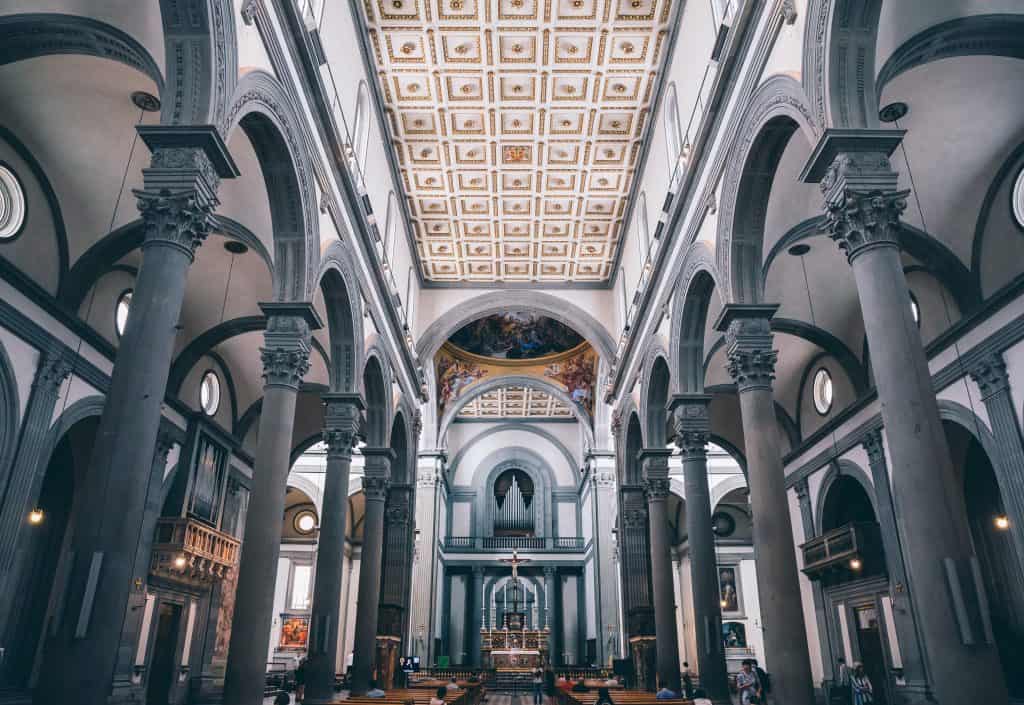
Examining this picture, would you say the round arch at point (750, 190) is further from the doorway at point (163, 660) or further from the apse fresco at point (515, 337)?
the apse fresco at point (515, 337)

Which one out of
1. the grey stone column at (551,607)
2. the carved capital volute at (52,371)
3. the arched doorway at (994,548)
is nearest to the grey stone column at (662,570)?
the arched doorway at (994,548)

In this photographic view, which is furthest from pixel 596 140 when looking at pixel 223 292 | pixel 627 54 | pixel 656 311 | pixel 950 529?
pixel 950 529

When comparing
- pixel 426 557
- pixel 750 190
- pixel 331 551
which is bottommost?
pixel 331 551

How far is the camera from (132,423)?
20.9 feet

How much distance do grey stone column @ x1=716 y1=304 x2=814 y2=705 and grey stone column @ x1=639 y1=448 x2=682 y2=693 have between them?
673cm

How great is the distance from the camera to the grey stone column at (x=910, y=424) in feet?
18.9

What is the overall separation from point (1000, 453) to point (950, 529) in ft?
21.0

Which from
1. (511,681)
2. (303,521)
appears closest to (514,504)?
(511,681)

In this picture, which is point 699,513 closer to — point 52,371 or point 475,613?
point 52,371

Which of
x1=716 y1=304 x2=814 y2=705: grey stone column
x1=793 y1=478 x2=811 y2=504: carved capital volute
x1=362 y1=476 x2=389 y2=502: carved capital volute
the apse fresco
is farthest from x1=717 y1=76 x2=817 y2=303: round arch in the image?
the apse fresco

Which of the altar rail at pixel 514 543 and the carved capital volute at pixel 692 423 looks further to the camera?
the altar rail at pixel 514 543

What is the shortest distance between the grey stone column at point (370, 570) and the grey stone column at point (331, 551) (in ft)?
9.59

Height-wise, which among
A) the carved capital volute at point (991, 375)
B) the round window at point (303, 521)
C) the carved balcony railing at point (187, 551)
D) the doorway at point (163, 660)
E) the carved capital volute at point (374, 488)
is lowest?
the doorway at point (163, 660)

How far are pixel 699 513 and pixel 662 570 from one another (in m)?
3.19
